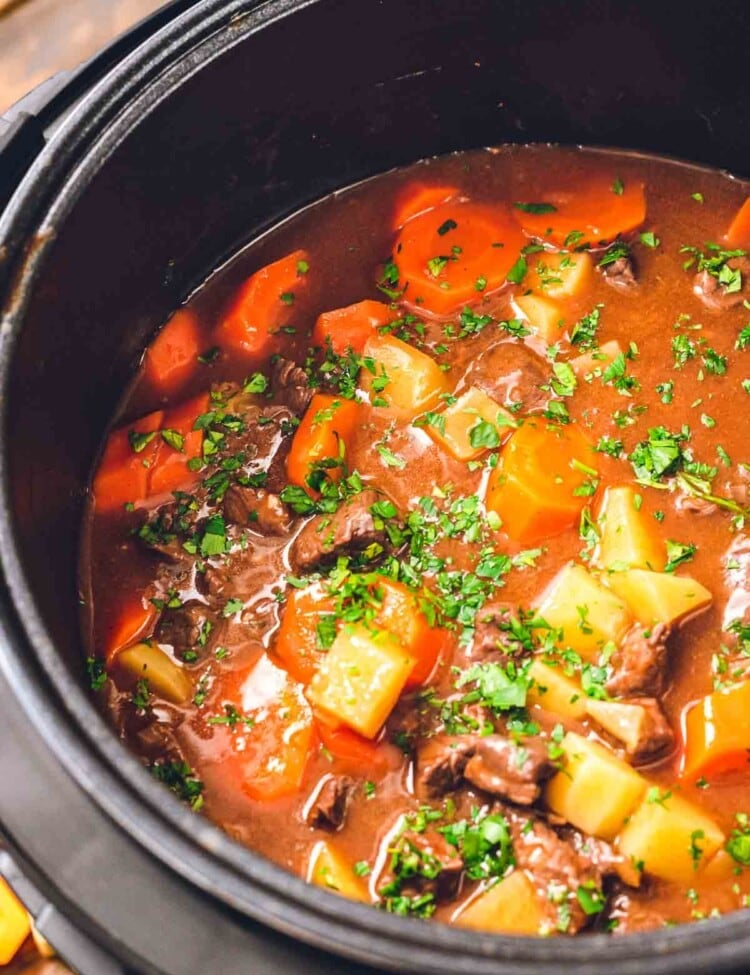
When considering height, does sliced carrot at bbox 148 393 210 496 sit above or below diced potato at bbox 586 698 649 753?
above

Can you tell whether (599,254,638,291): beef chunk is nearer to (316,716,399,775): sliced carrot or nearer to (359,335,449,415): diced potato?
(359,335,449,415): diced potato

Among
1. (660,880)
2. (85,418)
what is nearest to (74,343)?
(85,418)

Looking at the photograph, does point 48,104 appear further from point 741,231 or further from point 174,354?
point 741,231

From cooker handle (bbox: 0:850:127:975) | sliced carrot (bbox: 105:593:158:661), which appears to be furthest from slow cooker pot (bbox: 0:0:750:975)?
sliced carrot (bbox: 105:593:158:661)

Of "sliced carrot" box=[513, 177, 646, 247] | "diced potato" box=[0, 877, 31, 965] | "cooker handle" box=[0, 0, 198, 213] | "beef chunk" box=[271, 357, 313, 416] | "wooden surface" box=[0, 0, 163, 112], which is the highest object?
"wooden surface" box=[0, 0, 163, 112]

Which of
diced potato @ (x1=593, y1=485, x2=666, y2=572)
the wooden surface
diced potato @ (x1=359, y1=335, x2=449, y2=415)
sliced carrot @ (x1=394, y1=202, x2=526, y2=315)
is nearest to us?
diced potato @ (x1=593, y1=485, x2=666, y2=572)

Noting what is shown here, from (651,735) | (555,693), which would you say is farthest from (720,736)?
(555,693)

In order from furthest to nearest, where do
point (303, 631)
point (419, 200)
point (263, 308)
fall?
point (419, 200)
point (263, 308)
point (303, 631)
